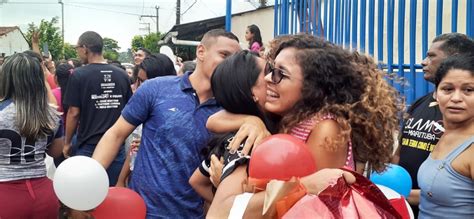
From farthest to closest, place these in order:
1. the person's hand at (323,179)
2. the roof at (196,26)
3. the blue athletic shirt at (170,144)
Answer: the roof at (196,26), the blue athletic shirt at (170,144), the person's hand at (323,179)

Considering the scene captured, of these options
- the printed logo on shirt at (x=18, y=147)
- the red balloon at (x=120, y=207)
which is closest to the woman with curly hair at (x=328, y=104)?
the red balloon at (x=120, y=207)

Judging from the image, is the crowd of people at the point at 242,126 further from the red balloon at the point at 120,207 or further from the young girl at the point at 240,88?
the red balloon at the point at 120,207

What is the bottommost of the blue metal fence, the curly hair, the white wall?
the curly hair

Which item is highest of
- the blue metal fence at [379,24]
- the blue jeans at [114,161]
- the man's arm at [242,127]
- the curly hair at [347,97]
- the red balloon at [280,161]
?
the blue metal fence at [379,24]

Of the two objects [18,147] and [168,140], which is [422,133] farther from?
[18,147]

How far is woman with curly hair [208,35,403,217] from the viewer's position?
6.20 feet

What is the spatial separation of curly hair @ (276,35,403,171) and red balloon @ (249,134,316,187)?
197 mm

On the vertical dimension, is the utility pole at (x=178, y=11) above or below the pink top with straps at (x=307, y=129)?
above

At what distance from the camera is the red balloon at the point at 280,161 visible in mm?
1732

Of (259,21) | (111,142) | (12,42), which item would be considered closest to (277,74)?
(111,142)

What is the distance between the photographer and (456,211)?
2.59 meters

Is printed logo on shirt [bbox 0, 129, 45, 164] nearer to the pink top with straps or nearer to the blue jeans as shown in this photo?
the blue jeans

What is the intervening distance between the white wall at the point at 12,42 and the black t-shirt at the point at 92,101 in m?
49.9

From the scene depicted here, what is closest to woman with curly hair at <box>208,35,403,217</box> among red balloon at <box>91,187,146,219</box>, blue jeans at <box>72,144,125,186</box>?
red balloon at <box>91,187,146,219</box>
